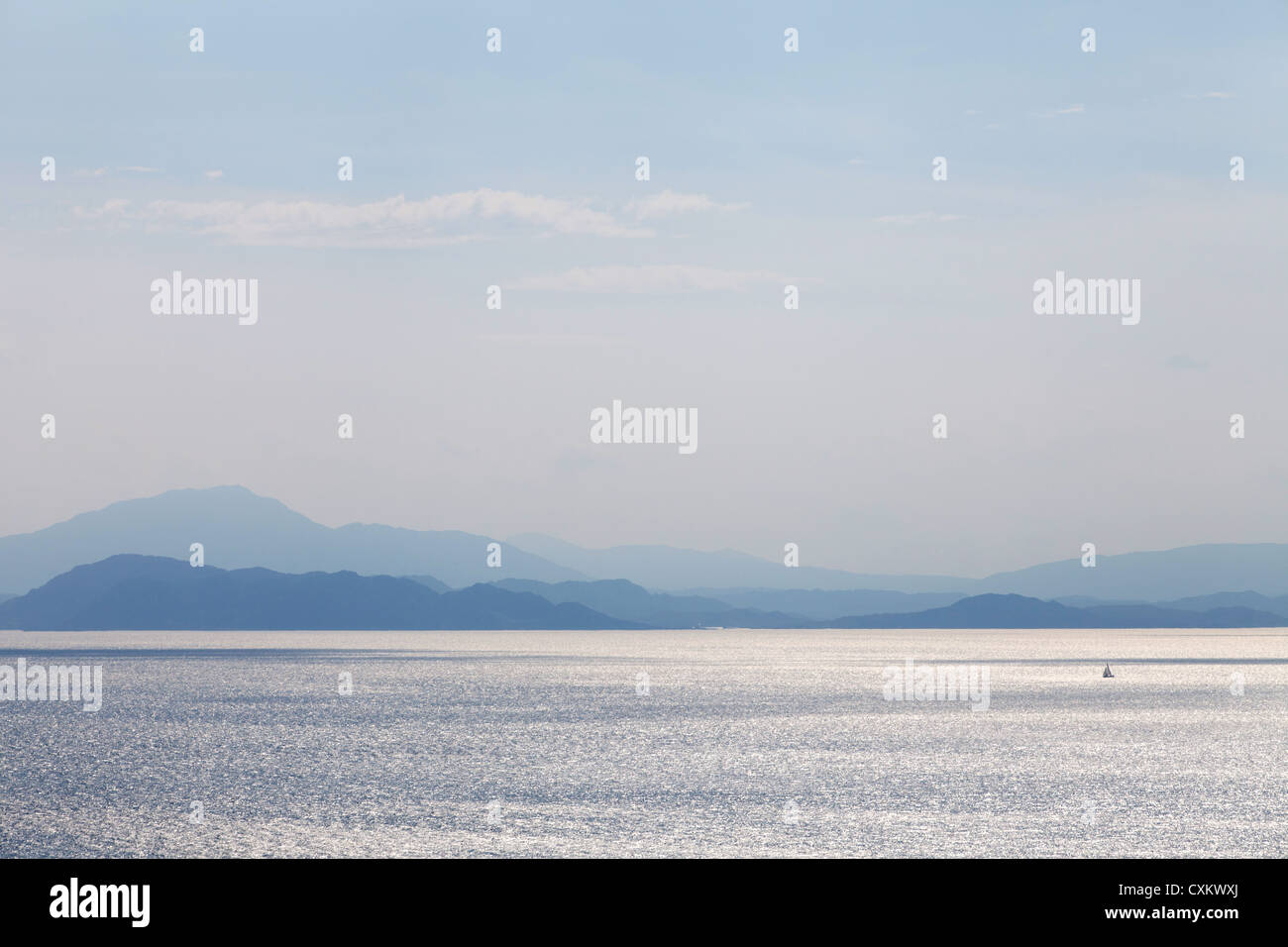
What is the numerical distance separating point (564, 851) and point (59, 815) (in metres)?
27.0

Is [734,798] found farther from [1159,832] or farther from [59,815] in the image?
[59,815]

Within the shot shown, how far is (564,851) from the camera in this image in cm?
4969
